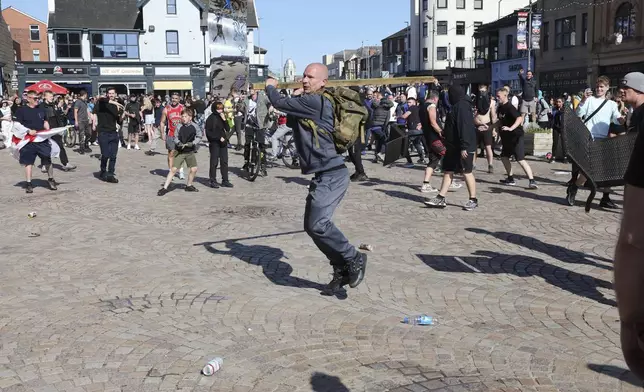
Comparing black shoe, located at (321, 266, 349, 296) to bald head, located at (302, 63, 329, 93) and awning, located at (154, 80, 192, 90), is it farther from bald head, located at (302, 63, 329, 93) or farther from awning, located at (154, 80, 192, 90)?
awning, located at (154, 80, 192, 90)

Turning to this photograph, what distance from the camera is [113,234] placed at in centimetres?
871

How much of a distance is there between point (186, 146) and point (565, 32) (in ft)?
113

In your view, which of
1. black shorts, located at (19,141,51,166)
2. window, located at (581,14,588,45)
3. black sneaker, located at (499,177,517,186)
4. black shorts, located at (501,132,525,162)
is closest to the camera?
black shorts, located at (501,132,525,162)

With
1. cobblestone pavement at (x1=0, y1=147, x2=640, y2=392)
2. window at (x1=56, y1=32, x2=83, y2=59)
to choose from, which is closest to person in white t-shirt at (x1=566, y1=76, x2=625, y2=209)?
cobblestone pavement at (x1=0, y1=147, x2=640, y2=392)

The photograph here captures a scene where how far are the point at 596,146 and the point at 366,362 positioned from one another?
4.50 metres

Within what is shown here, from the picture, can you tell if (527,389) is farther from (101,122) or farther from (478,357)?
(101,122)

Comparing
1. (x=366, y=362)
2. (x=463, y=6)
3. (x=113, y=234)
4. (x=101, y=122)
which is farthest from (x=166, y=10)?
(x=366, y=362)

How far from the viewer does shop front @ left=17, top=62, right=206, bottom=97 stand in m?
54.0

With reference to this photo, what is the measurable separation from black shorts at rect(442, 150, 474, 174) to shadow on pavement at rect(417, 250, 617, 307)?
8.80 feet

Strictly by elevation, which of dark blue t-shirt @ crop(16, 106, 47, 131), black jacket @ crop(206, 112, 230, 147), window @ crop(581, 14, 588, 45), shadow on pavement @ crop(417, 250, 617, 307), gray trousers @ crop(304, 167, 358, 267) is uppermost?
window @ crop(581, 14, 588, 45)

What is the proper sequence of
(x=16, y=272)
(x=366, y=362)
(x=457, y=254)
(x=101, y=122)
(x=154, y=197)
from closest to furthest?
(x=366, y=362) < (x=16, y=272) < (x=457, y=254) < (x=154, y=197) < (x=101, y=122)

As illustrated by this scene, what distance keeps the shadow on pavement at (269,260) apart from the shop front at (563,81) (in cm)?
3359

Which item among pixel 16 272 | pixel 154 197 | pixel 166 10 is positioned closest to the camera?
pixel 16 272

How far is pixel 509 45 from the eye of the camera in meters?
54.4
